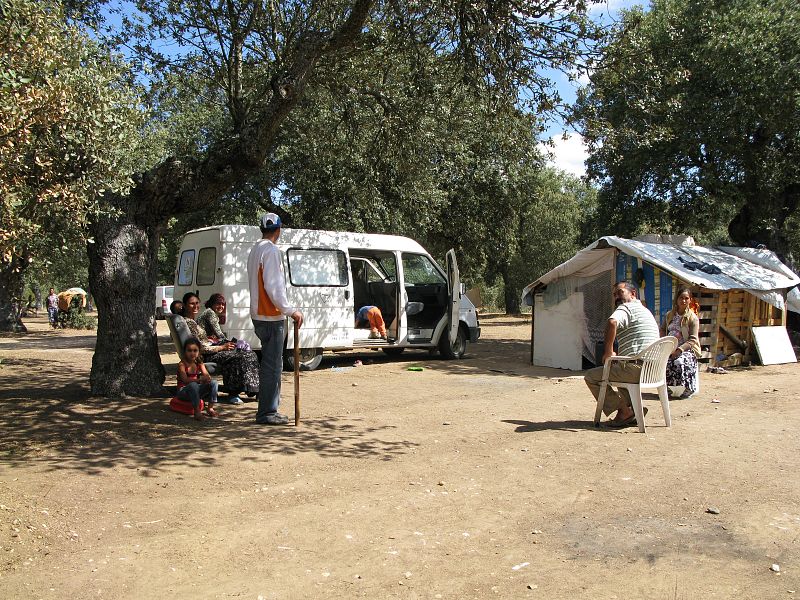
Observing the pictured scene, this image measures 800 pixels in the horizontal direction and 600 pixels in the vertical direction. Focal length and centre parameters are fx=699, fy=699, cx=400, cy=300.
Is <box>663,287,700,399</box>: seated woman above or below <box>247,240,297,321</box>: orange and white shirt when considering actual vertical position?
below

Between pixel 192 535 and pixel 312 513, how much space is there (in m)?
0.79

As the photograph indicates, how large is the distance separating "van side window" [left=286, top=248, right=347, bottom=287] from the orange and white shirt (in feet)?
15.1

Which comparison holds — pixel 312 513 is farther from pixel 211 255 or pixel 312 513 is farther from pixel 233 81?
pixel 233 81

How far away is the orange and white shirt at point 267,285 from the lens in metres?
6.91

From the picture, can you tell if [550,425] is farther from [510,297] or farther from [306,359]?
[510,297]

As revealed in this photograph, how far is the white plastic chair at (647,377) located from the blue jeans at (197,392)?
408 cm

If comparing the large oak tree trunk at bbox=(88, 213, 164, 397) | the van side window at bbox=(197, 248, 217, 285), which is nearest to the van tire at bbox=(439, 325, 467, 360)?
the van side window at bbox=(197, 248, 217, 285)

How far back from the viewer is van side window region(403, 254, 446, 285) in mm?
13836

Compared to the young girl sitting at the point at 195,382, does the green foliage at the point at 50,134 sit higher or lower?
higher

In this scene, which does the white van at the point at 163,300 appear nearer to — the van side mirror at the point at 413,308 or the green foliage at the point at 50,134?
the van side mirror at the point at 413,308

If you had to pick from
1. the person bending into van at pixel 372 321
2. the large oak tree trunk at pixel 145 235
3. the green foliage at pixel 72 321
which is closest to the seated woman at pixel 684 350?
the person bending into van at pixel 372 321

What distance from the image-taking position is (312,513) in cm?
460

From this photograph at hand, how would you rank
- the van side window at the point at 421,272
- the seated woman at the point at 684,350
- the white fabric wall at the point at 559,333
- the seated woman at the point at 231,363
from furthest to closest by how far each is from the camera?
the van side window at the point at 421,272 < the white fabric wall at the point at 559,333 < the seated woman at the point at 684,350 < the seated woman at the point at 231,363

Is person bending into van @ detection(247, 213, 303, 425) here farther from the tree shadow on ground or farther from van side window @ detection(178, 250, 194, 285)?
van side window @ detection(178, 250, 194, 285)
